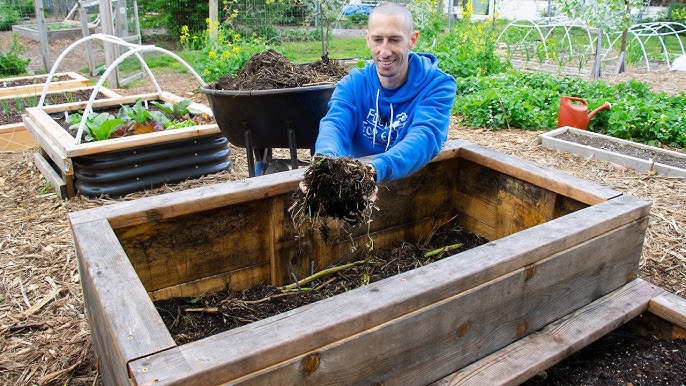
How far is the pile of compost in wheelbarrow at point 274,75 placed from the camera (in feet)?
12.1

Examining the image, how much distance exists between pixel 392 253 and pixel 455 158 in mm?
614

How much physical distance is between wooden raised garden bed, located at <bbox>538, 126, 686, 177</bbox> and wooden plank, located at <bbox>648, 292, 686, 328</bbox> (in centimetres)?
292

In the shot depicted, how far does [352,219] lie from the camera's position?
7.29 feet

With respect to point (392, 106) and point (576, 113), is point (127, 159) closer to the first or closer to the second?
point (392, 106)

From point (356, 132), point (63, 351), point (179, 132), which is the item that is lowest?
point (63, 351)

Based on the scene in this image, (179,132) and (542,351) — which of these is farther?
(179,132)

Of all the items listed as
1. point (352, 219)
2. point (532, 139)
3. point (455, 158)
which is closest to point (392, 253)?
point (455, 158)

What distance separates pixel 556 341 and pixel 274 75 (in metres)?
2.42

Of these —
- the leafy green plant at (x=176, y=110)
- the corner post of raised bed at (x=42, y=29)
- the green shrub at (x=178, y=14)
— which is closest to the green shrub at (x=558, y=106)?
the leafy green plant at (x=176, y=110)

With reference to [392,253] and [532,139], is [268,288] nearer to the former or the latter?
[392,253]

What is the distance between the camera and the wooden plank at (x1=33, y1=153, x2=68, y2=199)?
4.45 metres

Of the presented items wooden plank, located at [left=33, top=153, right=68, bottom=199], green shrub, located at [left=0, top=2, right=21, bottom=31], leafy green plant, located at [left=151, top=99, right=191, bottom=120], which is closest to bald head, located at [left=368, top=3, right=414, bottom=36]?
wooden plank, located at [left=33, top=153, right=68, bottom=199]

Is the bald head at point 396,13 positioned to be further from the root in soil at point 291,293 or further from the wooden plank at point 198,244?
the root in soil at point 291,293

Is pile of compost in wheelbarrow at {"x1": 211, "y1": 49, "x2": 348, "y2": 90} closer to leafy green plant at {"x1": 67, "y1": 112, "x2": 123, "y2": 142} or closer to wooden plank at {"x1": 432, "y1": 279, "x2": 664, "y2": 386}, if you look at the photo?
leafy green plant at {"x1": 67, "y1": 112, "x2": 123, "y2": 142}
